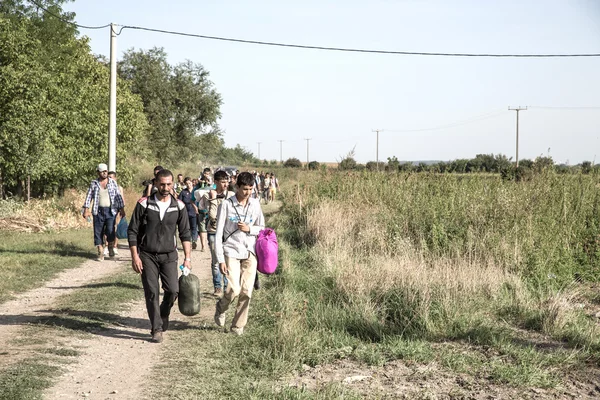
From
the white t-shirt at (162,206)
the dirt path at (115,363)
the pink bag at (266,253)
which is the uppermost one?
the white t-shirt at (162,206)

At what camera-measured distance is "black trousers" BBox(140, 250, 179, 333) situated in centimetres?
764

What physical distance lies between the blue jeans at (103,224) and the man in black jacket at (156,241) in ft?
20.4

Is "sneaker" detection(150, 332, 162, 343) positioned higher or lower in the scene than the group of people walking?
lower

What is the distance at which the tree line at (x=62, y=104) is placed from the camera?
74.9 ft

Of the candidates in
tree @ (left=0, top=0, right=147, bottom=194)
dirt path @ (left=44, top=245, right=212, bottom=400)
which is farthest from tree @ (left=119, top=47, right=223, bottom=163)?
dirt path @ (left=44, top=245, right=212, bottom=400)

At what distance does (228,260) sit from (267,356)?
4.60 feet

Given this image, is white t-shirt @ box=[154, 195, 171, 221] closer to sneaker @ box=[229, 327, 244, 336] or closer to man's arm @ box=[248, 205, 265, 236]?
man's arm @ box=[248, 205, 265, 236]

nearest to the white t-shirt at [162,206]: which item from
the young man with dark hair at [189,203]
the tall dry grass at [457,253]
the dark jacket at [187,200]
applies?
the tall dry grass at [457,253]

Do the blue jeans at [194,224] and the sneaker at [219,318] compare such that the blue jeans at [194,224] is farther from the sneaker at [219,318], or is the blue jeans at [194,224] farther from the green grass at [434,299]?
the sneaker at [219,318]

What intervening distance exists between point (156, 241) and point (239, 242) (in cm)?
92

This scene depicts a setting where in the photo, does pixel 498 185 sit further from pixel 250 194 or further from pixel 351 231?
pixel 250 194

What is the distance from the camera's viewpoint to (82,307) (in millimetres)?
9445

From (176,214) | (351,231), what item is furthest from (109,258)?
(176,214)

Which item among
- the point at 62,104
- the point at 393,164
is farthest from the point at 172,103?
the point at 393,164
